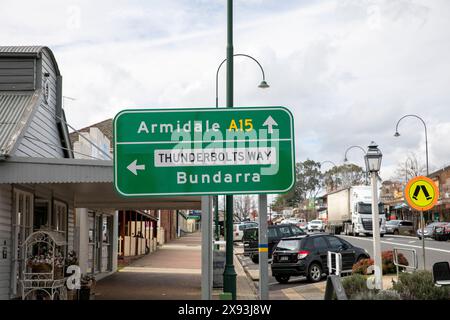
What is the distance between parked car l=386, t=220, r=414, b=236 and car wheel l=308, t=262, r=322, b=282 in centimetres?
3769

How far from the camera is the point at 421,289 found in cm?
1170

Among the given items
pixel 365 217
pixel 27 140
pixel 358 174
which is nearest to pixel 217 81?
pixel 27 140

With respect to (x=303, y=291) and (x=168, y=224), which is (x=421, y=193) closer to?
(x=303, y=291)

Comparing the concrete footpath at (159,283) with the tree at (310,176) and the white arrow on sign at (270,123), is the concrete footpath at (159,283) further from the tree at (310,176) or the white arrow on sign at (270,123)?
the tree at (310,176)

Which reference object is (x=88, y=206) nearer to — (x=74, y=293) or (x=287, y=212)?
(x=74, y=293)

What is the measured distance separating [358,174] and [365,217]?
2872 inches

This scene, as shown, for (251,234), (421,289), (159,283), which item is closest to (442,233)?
(251,234)

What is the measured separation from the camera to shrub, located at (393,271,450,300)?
1152 cm

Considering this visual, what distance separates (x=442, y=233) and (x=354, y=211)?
300 inches

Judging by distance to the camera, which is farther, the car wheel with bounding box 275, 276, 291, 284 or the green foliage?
the car wheel with bounding box 275, 276, 291, 284

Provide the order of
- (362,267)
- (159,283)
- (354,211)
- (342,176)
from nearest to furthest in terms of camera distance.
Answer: (362,267)
(159,283)
(354,211)
(342,176)

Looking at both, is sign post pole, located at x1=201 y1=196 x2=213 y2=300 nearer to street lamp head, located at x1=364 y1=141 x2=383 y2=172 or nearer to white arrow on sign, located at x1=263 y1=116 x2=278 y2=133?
white arrow on sign, located at x1=263 y1=116 x2=278 y2=133

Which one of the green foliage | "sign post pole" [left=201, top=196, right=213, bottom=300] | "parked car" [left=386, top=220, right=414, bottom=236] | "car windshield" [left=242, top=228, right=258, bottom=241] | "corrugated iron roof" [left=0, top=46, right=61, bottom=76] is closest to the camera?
"sign post pole" [left=201, top=196, right=213, bottom=300]

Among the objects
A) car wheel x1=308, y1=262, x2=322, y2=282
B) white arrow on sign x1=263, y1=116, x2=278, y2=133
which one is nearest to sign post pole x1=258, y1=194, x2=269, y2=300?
white arrow on sign x1=263, y1=116, x2=278, y2=133
